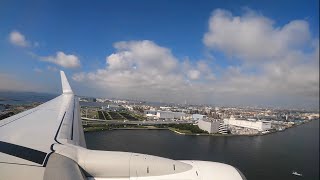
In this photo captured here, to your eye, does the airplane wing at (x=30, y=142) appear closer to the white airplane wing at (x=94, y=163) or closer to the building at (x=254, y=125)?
the white airplane wing at (x=94, y=163)

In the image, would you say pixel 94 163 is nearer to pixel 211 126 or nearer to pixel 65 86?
pixel 65 86

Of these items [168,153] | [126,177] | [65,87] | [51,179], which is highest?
[65,87]

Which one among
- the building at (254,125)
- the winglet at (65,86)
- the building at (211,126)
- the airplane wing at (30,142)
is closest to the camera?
the airplane wing at (30,142)

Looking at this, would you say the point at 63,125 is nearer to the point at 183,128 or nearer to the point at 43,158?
the point at 43,158

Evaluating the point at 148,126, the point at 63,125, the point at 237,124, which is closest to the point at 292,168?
the point at 63,125

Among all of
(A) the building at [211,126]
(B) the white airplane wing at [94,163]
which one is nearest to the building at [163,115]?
(A) the building at [211,126]

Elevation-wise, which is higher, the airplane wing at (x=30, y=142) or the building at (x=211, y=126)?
the airplane wing at (x=30, y=142)

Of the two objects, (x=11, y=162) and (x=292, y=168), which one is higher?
(x=11, y=162)

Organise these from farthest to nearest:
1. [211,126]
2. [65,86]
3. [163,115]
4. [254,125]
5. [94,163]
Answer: [163,115] < [254,125] < [211,126] < [65,86] < [94,163]

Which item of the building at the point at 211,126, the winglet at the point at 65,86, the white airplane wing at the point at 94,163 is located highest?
the winglet at the point at 65,86

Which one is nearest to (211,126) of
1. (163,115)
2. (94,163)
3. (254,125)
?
(254,125)

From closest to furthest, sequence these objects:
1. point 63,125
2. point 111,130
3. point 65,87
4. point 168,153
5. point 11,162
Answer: point 11,162
point 63,125
point 65,87
point 168,153
point 111,130
